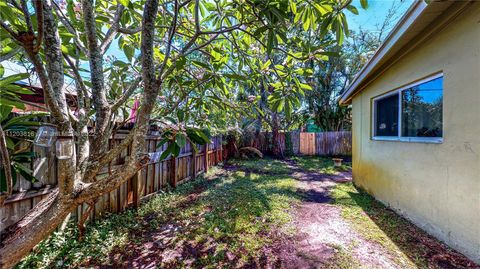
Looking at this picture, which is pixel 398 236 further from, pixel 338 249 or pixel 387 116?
pixel 387 116

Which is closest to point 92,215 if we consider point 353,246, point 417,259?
→ point 353,246

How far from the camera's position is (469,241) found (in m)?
2.21

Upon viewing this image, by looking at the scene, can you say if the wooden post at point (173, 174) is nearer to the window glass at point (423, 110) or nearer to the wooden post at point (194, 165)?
the wooden post at point (194, 165)

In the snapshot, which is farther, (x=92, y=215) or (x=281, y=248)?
(x=92, y=215)

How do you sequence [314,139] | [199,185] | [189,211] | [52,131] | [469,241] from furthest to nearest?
[314,139] → [199,185] → [189,211] → [469,241] → [52,131]

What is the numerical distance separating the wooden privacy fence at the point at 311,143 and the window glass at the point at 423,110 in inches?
337

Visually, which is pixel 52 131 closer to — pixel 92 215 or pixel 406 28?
pixel 92 215

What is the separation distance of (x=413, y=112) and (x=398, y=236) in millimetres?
1905

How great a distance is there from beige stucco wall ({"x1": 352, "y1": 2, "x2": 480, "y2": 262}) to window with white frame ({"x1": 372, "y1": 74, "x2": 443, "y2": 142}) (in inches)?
5.2

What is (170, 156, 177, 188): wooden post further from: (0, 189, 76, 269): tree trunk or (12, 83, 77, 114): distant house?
(0, 189, 76, 269): tree trunk

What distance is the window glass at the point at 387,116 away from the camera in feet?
12.3

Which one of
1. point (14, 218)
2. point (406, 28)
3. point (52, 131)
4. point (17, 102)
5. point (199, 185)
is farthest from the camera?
point (199, 185)

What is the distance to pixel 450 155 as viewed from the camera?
2.46m

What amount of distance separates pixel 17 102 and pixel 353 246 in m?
3.51
